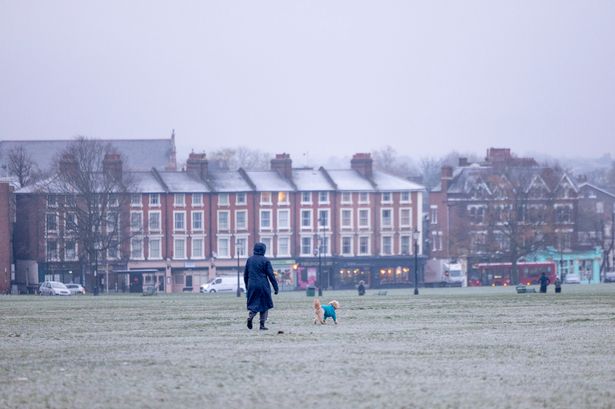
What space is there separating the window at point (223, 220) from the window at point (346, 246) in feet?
37.6

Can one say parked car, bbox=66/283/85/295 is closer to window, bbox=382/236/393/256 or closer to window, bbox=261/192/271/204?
window, bbox=261/192/271/204

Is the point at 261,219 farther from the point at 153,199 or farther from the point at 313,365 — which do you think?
the point at 313,365

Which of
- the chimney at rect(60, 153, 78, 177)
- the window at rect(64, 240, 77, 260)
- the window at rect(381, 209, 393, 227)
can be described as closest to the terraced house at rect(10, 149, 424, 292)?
the window at rect(381, 209, 393, 227)

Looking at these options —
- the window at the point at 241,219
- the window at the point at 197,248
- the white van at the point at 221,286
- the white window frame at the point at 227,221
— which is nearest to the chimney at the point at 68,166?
the white van at the point at 221,286

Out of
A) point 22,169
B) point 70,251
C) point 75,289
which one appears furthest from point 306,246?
point 75,289

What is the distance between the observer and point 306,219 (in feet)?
423

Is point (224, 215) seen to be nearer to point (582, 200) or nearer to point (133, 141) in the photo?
point (133, 141)

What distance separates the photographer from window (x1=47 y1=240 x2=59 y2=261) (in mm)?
112762

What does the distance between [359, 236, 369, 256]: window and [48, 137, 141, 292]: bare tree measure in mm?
25537

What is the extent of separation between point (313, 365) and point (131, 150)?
461 feet

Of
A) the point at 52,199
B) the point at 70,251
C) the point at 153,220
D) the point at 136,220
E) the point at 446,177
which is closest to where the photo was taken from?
the point at 52,199

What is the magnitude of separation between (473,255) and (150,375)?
102m

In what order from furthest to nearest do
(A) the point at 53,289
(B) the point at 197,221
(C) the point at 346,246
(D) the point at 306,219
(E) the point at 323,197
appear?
(C) the point at 346,246 < (D) the point at 306,219 < (E) the point at 323,197 < (B) the point at 197,221 < (A) the point at 53,289

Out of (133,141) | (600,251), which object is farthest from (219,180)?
(600,251)
